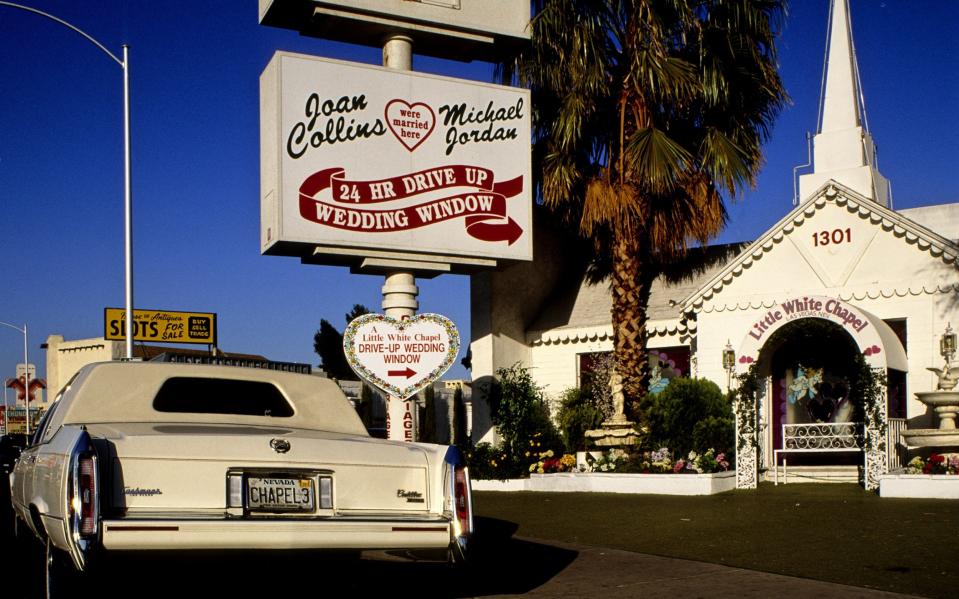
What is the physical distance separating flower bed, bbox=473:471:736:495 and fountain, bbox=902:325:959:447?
8.74 feet

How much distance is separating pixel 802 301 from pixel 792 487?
2.77 meters

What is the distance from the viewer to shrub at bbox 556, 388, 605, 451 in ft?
61.3

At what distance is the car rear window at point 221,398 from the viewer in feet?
23.5

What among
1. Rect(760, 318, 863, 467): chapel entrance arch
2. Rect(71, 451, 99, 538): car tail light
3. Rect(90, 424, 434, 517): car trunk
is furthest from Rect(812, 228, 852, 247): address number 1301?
Rect(71, 451, 99, 538): car tail light

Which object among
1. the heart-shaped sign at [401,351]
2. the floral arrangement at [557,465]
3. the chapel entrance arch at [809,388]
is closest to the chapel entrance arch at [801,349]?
the chapel entrance arch at [809,388]

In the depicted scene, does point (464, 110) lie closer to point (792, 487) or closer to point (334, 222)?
point (334, 222)

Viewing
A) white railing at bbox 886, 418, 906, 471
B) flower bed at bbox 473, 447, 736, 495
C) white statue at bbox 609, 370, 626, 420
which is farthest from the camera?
white statue at bbox 609, 370, 626, 420

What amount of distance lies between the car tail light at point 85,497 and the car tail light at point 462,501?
79.4 inches

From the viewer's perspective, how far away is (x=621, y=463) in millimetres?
16328

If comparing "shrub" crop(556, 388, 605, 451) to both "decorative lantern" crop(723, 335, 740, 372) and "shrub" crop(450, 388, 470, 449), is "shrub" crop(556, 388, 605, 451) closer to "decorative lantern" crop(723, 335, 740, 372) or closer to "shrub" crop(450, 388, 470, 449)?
"decorative lantern" crop(723, 335, 740, 372)

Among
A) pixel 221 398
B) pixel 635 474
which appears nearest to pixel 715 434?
pixel 635 474

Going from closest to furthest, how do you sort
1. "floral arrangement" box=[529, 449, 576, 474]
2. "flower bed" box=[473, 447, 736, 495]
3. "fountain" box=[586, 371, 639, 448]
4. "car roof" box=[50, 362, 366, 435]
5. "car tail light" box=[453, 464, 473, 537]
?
1. "car tail light" box=[453, 464, 473, 537]
2. "car roof" box=[50, 362, 366, 435]
3. "flower bed" box=[473, 447, 736, 495]
4. "fountain" box=[586, 371, 639, 448]
5. "floral arrangement" box=[529, 449, 576, 474]

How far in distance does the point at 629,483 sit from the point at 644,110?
5966 mm

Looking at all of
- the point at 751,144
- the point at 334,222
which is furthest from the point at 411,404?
the point at 751,144
